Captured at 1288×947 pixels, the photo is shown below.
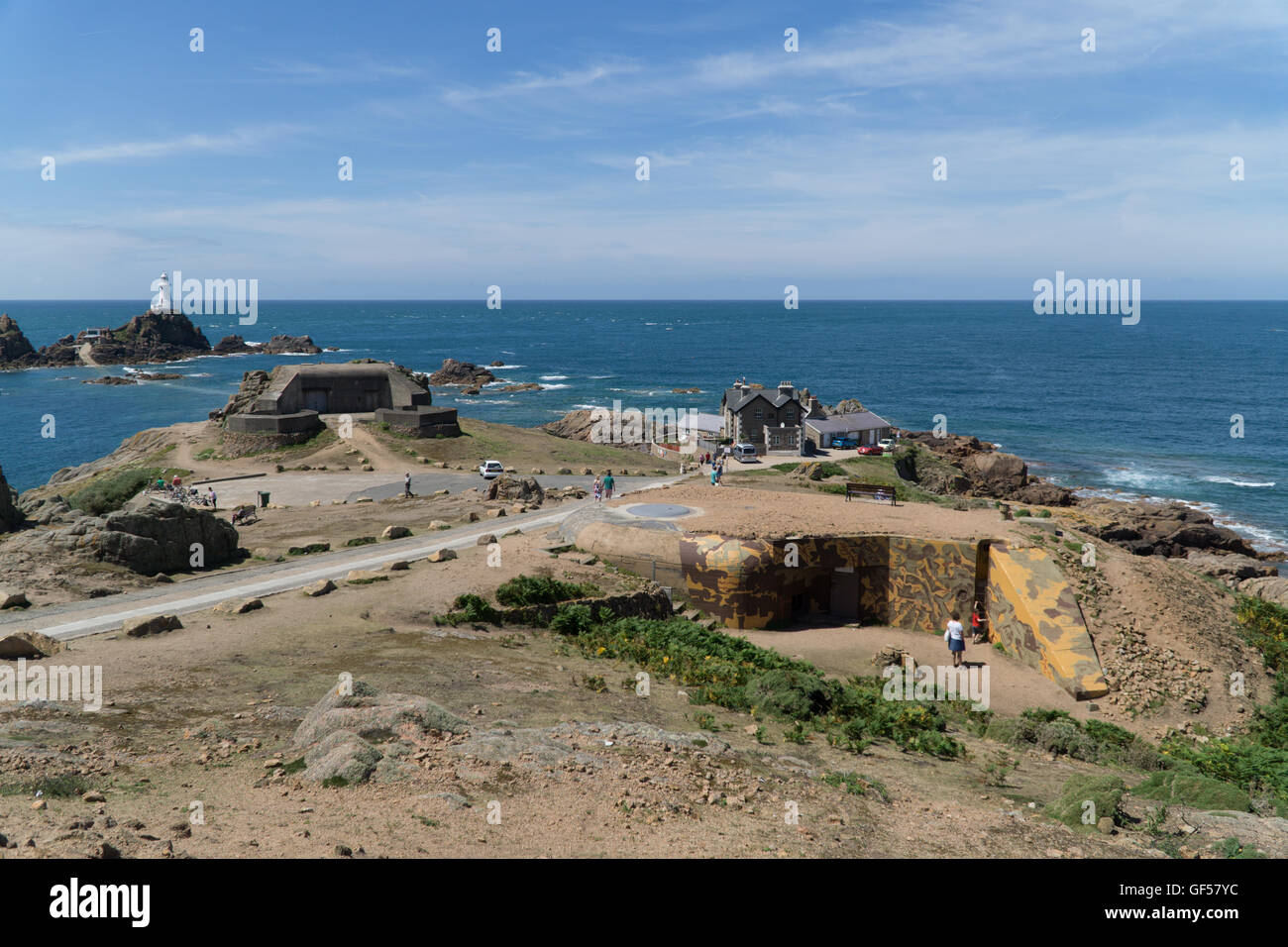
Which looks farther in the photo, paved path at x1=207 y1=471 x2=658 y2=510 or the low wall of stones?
the low wall of stones

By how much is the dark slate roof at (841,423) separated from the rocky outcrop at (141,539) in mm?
44474

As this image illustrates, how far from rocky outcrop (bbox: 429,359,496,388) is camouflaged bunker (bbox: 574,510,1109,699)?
338 ft

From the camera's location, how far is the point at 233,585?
26.7m

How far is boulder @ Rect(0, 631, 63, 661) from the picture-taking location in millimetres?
18750

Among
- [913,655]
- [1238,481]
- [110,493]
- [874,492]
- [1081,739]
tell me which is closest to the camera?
[1081,739]

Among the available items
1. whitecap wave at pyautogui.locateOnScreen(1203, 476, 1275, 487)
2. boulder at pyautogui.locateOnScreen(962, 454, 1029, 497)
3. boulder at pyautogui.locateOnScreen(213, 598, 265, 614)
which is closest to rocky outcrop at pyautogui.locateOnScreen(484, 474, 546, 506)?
boulder at pyautogui.locateOnScreen(213, 598, 265, 614)

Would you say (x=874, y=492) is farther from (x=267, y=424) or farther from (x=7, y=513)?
(x=267, y=424)

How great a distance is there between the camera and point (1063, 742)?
63.8 feet

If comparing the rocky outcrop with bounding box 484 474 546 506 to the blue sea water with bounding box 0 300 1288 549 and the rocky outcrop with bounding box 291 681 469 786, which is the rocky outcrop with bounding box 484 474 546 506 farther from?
the blue sea water with bounding box 0 300 1288 549

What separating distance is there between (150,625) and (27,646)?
259cm

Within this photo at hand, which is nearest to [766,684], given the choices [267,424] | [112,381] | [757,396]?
[757,396]
